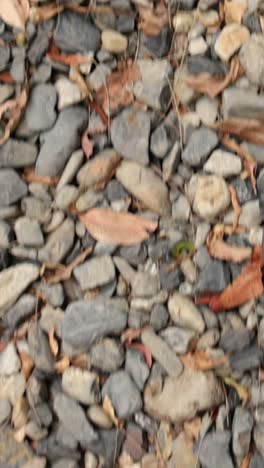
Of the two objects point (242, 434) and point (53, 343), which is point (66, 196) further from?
point (242, 434)

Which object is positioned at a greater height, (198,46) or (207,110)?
(198,46)

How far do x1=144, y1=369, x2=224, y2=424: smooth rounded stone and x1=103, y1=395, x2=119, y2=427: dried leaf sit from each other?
0.19 feet

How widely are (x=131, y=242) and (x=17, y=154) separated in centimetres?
27

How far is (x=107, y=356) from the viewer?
122 cm

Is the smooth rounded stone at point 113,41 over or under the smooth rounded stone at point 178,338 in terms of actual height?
over

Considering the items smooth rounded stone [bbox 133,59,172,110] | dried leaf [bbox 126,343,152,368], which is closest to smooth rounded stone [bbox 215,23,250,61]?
smooth rounded stone [bbox 133,59,172,110]

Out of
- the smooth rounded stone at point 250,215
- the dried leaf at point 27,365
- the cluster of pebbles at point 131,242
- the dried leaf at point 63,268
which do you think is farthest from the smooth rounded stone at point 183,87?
the dried leaf at point 27,365

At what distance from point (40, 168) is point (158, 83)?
0.89 feet

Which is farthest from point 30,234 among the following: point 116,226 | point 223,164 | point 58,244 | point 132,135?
point 223,164

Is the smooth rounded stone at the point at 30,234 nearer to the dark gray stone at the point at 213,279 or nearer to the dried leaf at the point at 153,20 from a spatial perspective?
the dark gray stone at the point at 213,279

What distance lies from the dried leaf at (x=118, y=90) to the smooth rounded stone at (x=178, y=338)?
0.43 metres

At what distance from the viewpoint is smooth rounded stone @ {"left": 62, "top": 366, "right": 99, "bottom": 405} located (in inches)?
47.7

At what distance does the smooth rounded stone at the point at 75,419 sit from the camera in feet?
3.94

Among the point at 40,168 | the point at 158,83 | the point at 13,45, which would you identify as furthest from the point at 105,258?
the point at 13,45
